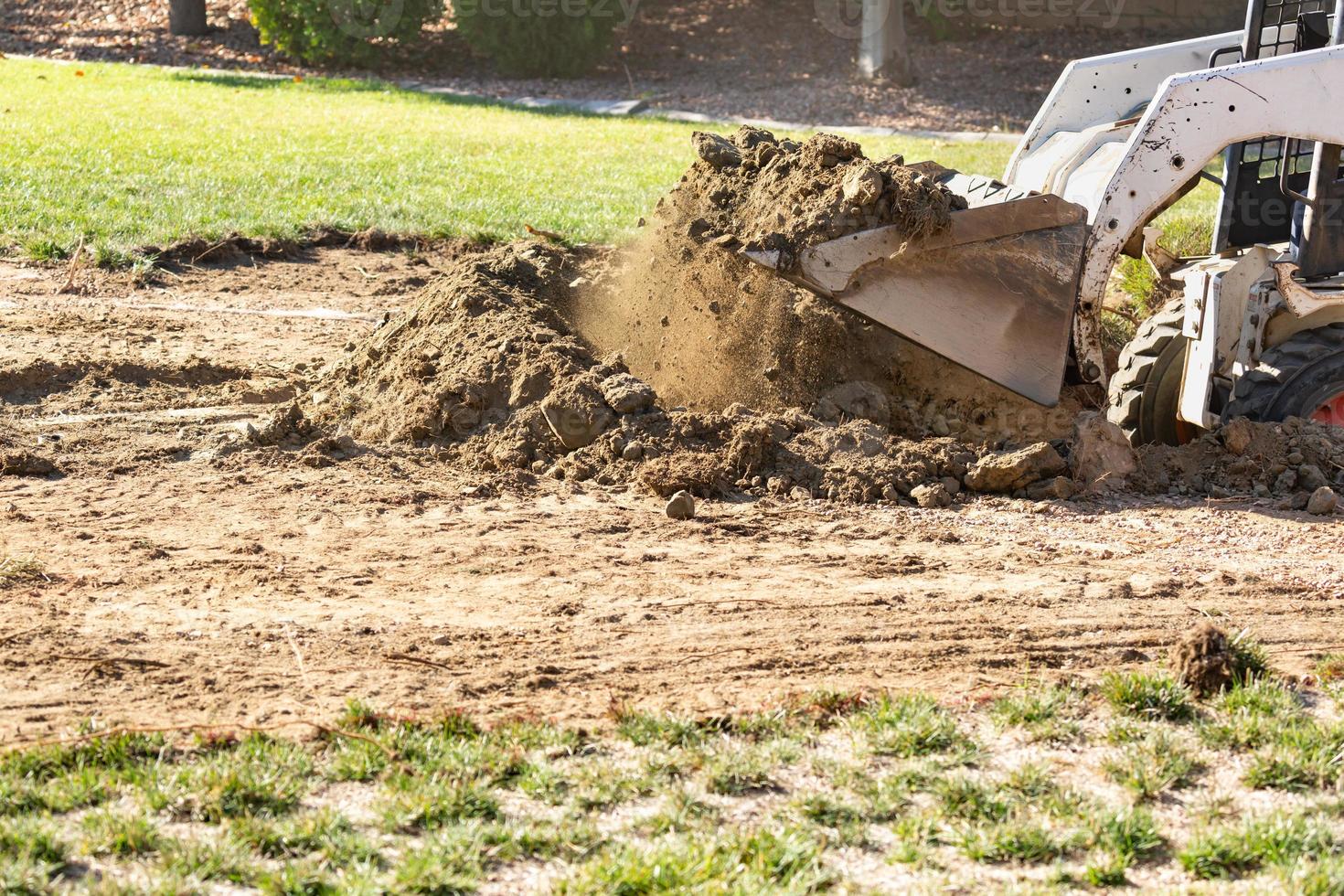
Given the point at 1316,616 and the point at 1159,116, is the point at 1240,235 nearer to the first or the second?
the point at 1159,116

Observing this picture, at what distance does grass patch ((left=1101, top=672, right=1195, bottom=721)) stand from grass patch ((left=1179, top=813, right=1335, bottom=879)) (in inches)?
25.6

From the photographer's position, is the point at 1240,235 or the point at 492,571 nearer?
the point at 492,571

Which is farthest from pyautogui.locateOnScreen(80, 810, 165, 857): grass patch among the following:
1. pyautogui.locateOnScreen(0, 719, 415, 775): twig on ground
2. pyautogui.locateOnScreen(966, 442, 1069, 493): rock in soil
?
pyautogui.locateOnScreen(966, 442, 1069, 493): rock in soil

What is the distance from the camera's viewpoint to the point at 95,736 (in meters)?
3.92

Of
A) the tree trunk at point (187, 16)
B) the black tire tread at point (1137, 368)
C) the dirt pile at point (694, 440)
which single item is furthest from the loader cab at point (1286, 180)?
the tree trunk at point (187, 16)

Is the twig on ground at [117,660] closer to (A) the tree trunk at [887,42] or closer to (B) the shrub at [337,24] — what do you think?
(B) the shrub at [337,24]

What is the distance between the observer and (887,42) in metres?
20.6

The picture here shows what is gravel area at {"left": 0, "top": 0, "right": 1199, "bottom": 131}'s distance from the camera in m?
19.5

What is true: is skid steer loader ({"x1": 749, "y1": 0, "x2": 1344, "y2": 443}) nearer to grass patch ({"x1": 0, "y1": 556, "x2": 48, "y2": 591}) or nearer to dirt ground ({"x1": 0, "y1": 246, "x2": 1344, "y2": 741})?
dirt ground ({"x1": 0, "y1": 246, "x2": 1344, "y2": 741})

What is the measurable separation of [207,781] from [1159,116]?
15.3 feet

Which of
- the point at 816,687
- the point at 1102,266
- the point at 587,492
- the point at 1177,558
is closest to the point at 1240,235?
the point at 1102,266

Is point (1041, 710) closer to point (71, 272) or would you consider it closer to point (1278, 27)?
point (1278, 27)

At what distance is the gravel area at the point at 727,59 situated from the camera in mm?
19484

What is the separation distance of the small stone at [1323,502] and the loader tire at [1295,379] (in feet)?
1.63
